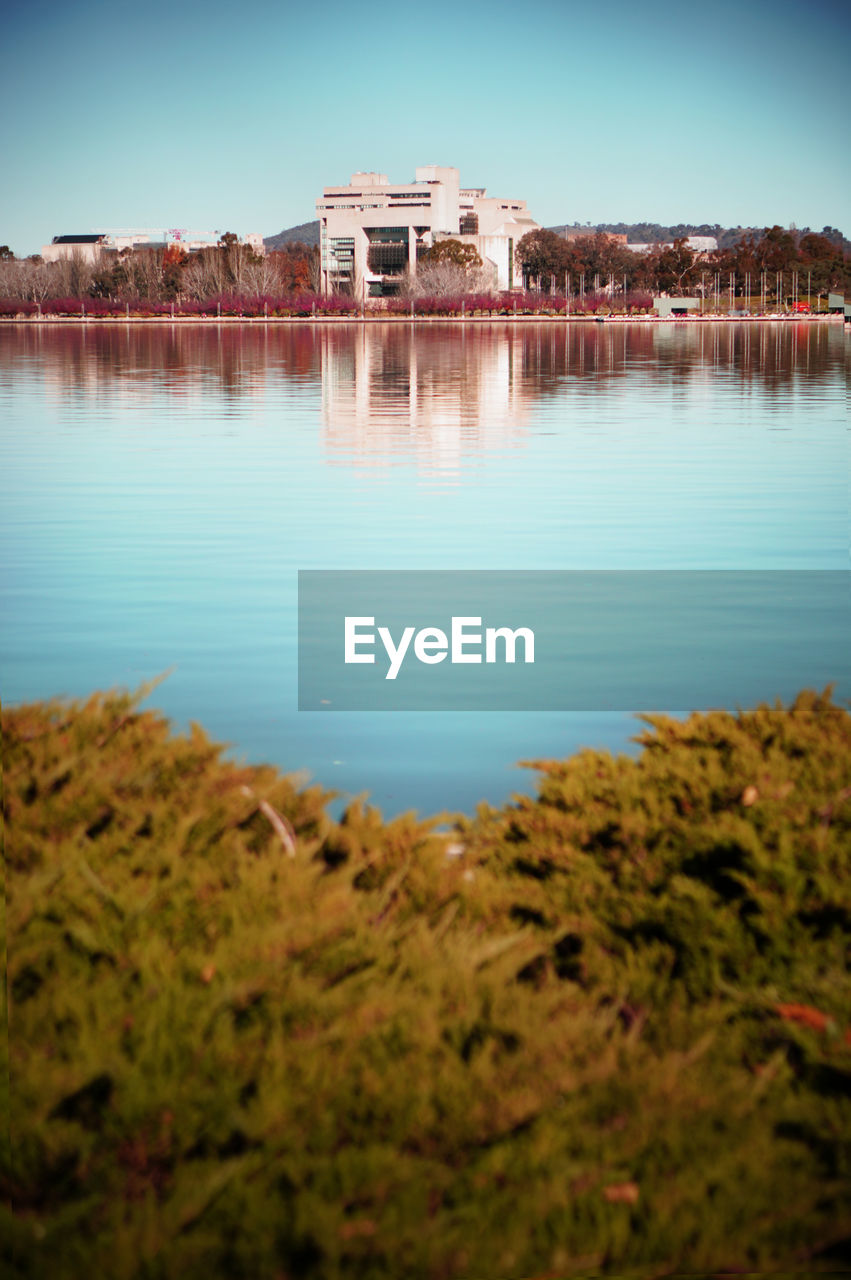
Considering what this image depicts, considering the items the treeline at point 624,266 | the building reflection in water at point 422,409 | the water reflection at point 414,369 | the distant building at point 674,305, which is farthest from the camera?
the distant building at point 674,305

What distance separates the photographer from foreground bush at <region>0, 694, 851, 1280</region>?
165 cm

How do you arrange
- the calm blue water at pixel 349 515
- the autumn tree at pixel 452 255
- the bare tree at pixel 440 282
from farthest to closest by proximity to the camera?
1. the autumn tree at pixel 452 255
2. the bare tree at pixel 440 282
3. the calm blue water at pixel 349 515

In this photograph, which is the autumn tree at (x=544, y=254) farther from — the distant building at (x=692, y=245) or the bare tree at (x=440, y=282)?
the bare tree at (x=440, y=282)

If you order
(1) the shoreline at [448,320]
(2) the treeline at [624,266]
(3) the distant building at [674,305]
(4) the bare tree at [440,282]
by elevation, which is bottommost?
(1) the shoreline at [448,320]

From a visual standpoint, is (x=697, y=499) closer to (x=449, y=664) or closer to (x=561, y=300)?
(x=449, y=664)

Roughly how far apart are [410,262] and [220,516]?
10505cm

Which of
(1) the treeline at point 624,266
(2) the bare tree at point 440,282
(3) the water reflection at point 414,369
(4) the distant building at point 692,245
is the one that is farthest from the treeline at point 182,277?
(4) the distant building at point 692,245

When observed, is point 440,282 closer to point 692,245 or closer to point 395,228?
point 395,228

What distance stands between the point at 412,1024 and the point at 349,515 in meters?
7.24

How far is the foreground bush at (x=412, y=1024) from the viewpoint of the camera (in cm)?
165

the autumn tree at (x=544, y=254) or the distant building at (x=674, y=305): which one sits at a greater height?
the autumn tree at (x=544, y=254)

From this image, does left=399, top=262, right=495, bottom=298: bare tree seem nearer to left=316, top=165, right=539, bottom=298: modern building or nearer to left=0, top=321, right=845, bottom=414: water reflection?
left=316, top=165, right=539, bottom=298: modern building

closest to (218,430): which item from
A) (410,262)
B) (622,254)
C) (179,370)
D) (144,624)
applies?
(144,624)

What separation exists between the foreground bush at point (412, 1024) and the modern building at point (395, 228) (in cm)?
11218
